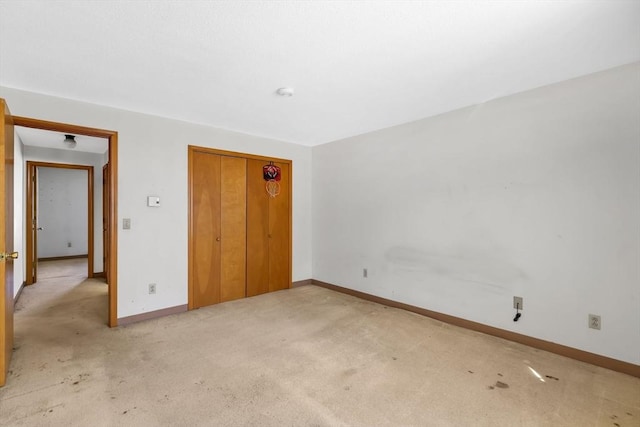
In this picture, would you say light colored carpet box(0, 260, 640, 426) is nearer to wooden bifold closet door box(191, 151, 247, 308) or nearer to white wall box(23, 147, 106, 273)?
wooden bifold closet door box(191, 151, 247, 308)

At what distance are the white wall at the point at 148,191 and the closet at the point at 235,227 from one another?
0.15 m

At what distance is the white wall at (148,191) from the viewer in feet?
10.3

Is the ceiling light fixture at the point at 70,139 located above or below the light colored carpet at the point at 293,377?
above

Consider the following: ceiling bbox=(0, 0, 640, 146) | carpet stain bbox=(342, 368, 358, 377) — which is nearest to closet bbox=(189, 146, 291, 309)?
ceiling bbox=(0, 0, 640, 146)

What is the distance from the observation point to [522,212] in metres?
2.79

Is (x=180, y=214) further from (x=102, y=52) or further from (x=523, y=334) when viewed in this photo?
(x=523, y=334)

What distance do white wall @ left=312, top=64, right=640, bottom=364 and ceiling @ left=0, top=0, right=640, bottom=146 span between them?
1.01 feet

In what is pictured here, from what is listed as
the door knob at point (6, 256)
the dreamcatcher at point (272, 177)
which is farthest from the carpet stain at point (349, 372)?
the dreamcatcher at point (272, 177)

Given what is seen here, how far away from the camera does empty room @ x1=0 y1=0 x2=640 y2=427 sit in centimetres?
183

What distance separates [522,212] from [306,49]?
2416 millimetres

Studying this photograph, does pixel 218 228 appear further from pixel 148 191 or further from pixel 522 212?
pixel 522 212

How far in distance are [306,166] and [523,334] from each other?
365cm

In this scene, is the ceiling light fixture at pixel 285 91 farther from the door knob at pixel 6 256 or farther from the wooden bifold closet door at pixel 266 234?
the door knob at pixel 6 256

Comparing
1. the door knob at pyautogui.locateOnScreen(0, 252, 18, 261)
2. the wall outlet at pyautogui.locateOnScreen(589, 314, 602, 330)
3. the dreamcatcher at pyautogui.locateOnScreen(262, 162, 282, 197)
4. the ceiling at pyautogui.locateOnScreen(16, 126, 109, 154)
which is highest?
the ceiling at pyautogui.locateOnScreen(16, 126, 109, 154)
